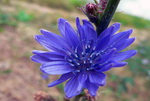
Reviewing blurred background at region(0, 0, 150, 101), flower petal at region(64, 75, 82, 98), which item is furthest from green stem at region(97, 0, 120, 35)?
blurred background at region(0, 0, 150, 101)

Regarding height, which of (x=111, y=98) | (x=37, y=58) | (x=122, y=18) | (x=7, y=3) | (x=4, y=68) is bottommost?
(x=122, y=18)

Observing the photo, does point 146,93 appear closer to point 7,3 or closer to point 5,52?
point 5,52

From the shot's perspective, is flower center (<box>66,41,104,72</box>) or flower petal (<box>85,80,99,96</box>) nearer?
flower petal (<box>85,80,99,96</box>)

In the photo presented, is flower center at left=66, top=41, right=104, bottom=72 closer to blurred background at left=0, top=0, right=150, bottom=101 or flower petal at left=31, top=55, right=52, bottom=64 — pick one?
flower petal at left=31, top=55, right=52, bottom=64

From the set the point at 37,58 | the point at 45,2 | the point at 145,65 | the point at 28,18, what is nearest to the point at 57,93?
the point at 145,65

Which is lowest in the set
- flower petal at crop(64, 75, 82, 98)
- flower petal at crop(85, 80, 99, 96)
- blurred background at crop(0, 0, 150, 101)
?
blurred background at crop(0, 0, 150, 101)

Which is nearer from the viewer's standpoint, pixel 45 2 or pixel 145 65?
pixel 145 65

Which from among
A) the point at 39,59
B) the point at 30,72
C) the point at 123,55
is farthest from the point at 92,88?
the point at 30,72

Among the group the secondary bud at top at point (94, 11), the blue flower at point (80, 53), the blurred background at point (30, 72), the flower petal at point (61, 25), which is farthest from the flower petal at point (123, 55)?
the blurred background at point (30, 72)
